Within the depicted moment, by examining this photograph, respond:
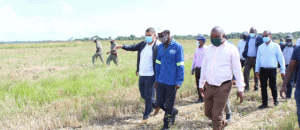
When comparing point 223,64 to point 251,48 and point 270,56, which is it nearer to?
point 270,56

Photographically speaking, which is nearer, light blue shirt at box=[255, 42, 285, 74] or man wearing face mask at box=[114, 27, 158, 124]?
man wearing face mask at box=[114, 27, 158, 124]

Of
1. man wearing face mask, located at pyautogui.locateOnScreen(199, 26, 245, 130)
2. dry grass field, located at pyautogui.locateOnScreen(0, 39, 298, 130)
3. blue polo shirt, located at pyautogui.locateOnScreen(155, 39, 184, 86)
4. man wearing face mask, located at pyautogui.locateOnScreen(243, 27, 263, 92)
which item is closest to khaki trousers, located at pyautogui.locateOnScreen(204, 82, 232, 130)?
man wearing face mask, located at pyautogui.locateOnScreen(199, 26, 245, 130)

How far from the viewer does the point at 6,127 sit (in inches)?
181

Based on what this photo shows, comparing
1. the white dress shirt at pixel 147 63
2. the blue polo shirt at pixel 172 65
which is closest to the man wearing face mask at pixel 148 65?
the white dress shirt at pixel 147 63

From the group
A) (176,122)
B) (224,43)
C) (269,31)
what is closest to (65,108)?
(176,122)

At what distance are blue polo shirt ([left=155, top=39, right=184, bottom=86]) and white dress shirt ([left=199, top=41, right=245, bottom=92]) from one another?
63cm

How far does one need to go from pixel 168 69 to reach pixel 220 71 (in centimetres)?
102

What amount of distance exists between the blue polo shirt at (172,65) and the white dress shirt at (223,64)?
63 centimetres

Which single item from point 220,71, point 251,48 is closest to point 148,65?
point 220,71

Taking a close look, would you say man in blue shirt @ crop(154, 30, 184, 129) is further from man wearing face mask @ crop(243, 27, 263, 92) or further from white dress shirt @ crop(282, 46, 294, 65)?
white dress shirt @ crop(282, 46, 294, 65)

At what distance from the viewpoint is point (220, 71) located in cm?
358

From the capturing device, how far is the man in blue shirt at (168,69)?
4211mm

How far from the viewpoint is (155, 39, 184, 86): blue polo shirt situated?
421cm

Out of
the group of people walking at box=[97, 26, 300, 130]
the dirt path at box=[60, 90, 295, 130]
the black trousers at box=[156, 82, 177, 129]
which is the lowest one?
the dirt path at box=[60, 90, 295, 130]
